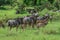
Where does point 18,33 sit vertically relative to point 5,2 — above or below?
above

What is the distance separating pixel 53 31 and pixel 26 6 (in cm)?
2077

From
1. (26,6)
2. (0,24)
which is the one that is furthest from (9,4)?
(0,24)

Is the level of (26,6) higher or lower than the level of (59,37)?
lower

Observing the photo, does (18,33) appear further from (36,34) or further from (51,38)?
(51,38)

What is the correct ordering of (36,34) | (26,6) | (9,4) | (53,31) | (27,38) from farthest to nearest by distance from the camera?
(9,4), (26,6), (53,31), (36,34), (27,38)

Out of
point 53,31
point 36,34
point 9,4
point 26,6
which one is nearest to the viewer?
point 36,34

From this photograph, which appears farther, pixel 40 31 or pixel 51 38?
pixel 40 31

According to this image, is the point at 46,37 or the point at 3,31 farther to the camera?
the point at 3,31

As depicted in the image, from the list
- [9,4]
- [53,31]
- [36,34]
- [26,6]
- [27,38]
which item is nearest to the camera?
[27,38]

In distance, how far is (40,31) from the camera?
13.6m

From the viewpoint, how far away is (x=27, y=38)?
12.0m

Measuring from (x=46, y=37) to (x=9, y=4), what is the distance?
28.3 metres

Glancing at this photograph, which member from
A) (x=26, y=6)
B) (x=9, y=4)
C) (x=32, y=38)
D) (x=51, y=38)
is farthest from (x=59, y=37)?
(x=9, y=4)

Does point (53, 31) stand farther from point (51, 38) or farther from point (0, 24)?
point (0, 24)
